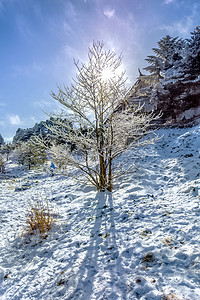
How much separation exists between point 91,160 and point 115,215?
1951 mm

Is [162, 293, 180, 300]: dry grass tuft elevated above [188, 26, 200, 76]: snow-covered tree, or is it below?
below

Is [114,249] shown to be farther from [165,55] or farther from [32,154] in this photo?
[165,55]

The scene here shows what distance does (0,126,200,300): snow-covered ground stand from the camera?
1.48m

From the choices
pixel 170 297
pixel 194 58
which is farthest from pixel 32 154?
pixel 194 58

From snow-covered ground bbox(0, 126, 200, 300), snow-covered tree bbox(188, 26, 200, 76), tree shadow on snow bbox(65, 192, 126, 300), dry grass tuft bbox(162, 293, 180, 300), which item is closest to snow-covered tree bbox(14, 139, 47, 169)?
snow-covered ground bbox(0, 126, 200, 300)

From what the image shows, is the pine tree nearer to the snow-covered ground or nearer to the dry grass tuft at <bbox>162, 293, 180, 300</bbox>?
the snow-covered ground

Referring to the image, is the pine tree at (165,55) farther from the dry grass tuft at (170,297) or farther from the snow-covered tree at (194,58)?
the dry grass tuft at (170,297)

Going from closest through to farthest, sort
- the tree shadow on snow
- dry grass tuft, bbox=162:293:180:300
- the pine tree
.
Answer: dry grass tuft, bbox=162:293:180:300 < the tree shadow on snow < the pine tree

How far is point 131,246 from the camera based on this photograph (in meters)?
2.10

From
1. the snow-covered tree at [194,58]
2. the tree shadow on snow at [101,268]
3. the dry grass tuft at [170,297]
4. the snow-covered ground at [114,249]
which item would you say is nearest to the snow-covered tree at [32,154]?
the snow-covered ground at [114,249]

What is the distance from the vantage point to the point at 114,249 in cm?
213

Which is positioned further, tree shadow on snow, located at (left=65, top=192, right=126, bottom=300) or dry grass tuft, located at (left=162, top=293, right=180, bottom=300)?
tree shadow on snow, located at (left=65, top=192, right=126, bottom=300)

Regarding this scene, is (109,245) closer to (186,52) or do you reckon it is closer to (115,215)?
(115,215)

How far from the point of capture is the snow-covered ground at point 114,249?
148cm
